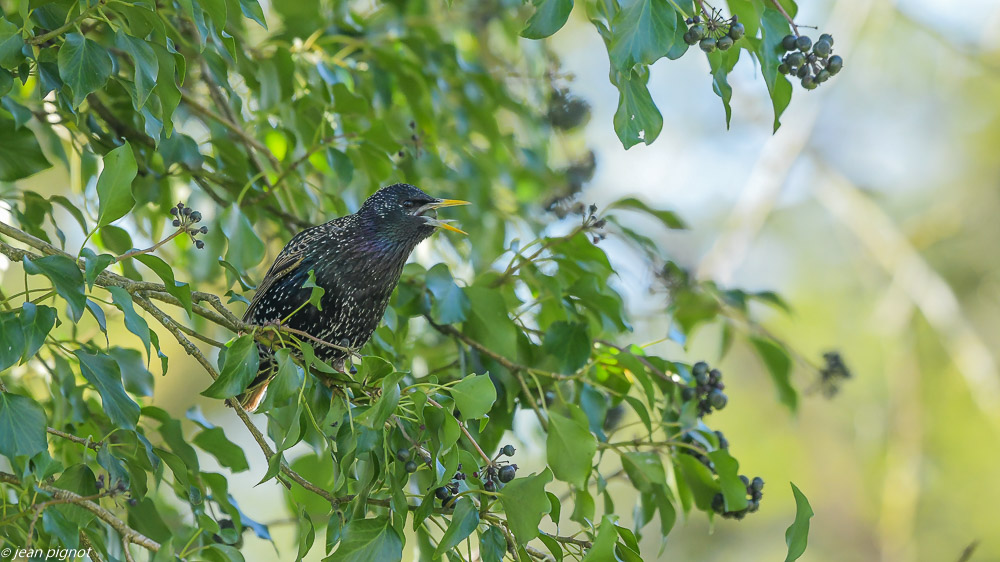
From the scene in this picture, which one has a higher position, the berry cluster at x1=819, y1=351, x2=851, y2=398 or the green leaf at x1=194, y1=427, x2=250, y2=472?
the green leaf at x1=194, y1=427, x2=250, y2=472

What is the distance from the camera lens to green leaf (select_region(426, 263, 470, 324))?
120 inches

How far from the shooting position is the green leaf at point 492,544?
2205mm

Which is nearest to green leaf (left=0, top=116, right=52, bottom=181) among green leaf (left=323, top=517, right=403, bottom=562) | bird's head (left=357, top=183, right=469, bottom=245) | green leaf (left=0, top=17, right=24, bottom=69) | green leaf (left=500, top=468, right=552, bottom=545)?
green leaf (left=0, top=17, right=24, bottom=69)

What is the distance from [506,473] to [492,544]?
163 mm

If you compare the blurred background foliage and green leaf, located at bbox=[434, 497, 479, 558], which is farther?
the blurred background foliage

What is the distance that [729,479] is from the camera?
2928 mm

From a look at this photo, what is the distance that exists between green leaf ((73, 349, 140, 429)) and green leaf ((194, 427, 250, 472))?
1.84 feet

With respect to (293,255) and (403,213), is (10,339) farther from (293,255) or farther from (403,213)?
(403,213)

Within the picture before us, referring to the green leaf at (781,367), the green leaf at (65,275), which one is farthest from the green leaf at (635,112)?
the green leaf at (781,367)

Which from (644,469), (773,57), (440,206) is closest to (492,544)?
(644,469)

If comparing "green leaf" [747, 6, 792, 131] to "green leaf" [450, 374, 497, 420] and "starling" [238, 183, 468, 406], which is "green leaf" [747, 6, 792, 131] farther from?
"starling" [238, 183, 468, 406]

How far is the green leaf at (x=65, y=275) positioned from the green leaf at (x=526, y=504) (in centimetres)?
101

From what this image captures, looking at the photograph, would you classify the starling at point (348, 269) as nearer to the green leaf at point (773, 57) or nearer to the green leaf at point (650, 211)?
the green leaf at point (650, 211)

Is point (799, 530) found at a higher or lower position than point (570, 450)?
lower
